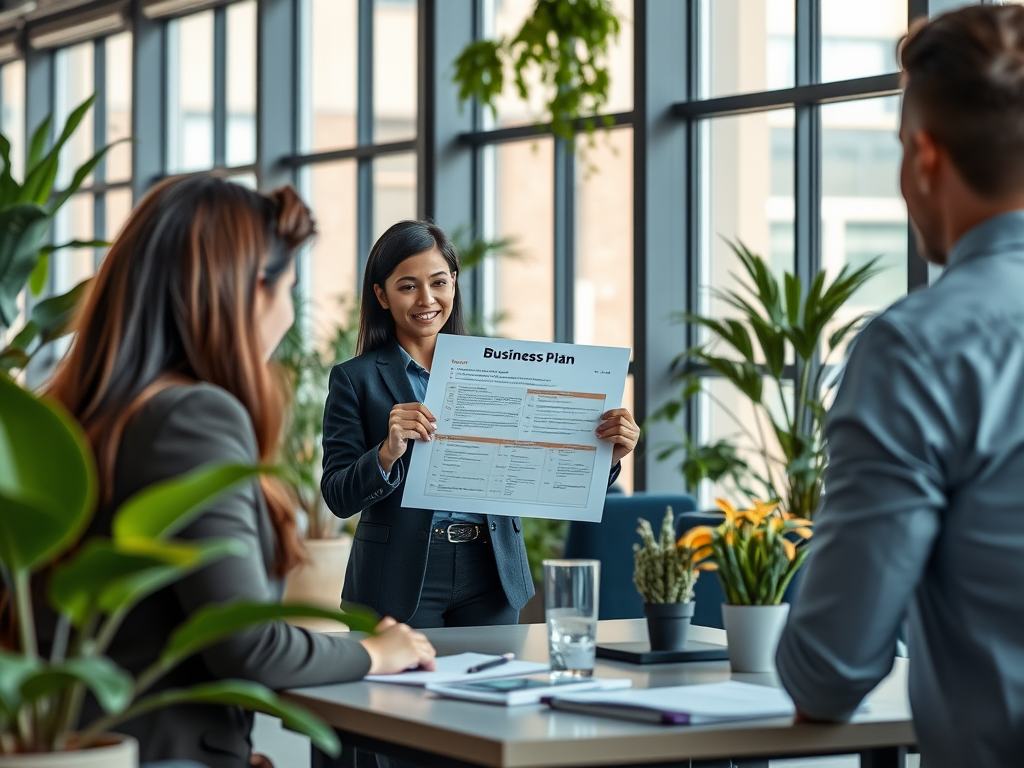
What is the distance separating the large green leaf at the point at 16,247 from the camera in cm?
357

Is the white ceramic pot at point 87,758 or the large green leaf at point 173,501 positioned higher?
the large green leaf at point 173,501

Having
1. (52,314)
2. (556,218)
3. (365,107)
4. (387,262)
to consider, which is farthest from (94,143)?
(387,262)

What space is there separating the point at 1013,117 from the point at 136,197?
8.62 metres

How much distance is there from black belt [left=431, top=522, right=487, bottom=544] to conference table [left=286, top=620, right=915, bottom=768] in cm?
92

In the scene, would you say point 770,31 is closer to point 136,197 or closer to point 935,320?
point 935,320

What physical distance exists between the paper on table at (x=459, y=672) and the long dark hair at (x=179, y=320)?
0.27 meters

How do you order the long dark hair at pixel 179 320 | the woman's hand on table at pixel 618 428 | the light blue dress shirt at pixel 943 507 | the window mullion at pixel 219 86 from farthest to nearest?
the window mullion at pixel 219 86 < the woman's hand on table at pixel 618 428 < the long dark hair at pixel 179 320 < the light blue dress shirt at pixel 943 507

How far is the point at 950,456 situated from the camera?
1412 mm

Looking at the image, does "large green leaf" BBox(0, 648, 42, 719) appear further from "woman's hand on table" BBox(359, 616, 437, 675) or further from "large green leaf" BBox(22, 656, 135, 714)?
"woman's hand on table" BBox(359, 616, 437, 675)

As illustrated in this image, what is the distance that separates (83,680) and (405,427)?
169 centimetres

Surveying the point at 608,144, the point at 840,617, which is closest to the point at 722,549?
the point at 840,617

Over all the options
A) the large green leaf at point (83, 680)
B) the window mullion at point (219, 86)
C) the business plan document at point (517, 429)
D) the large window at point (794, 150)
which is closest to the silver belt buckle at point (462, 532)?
the business plan document at point (517, 429)

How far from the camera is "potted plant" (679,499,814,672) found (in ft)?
6.68

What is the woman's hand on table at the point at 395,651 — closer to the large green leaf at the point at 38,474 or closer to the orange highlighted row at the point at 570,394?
the orange highlighted row at the point at 570,394
